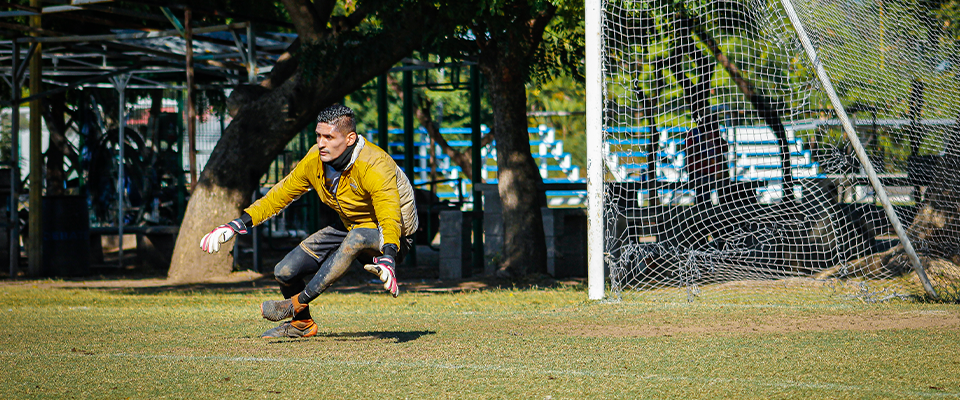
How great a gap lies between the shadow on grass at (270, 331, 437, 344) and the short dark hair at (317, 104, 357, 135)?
1546mm

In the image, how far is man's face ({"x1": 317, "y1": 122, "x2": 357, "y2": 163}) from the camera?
5.96m

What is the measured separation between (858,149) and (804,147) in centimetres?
319

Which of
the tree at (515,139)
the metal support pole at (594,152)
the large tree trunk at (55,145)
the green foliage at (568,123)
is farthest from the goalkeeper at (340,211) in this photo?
the green foliage at (568,123)

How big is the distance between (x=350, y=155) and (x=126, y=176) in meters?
16.7

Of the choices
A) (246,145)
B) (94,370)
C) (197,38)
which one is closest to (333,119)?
(94,370)

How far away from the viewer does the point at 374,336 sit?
6.89m

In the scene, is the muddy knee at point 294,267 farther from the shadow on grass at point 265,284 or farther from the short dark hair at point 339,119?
the shadow on grass at point 265,284

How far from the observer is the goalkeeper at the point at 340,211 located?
5953 millimetres

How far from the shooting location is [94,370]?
5.31 meters

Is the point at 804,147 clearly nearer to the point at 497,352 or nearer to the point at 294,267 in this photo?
the point at 497,352

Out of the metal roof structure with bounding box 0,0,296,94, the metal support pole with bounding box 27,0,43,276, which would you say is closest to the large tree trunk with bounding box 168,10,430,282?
the metal roof structure with bounding box 0,0,296,94

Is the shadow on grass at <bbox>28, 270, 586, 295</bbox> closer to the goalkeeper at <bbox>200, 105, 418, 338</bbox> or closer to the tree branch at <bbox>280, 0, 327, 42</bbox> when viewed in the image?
the tree branch at <bbox>280, 0, 327, 42</bbox>

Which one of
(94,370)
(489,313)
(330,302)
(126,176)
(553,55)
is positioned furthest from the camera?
(126,176)

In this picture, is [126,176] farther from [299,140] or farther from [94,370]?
[94,370]
